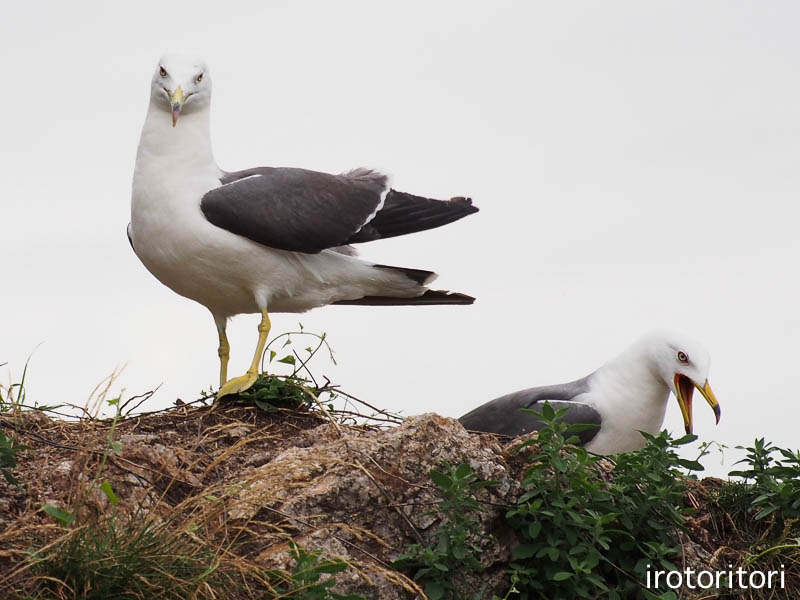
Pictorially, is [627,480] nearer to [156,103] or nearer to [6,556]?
[6,556]

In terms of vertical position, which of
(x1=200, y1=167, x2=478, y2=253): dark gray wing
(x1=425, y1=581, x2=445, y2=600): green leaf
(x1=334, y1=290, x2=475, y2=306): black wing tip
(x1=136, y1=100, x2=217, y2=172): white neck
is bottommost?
(x1=425, y1=581, x2=445, y2=600): green leaf

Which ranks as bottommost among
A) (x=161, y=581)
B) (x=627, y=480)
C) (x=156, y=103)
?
(x=161, y=581)

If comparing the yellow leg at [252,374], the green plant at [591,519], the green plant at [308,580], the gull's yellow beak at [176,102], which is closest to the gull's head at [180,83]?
the gull's yellow beak at [176,102]

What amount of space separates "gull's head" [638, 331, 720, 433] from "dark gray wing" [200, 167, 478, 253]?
155cm

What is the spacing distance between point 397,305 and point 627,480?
3140 millimetres

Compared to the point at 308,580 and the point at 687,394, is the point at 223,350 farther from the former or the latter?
the point at 308,580

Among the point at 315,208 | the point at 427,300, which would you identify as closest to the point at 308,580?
the point at 315,208

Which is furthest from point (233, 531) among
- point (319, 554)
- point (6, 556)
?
point (6, 556)

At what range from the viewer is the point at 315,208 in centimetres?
723

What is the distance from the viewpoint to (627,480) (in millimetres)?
5215

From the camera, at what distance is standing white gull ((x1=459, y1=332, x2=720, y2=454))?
7797mm

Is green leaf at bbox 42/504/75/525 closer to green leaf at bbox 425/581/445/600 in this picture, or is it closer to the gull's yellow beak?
green leaf at bbox 425/581/445/600

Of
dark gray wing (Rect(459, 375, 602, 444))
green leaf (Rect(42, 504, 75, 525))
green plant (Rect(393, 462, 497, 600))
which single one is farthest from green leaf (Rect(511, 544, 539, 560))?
dark gray wing (Rect(459, 375, 602, 444))

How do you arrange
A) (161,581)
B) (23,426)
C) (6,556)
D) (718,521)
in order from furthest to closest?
(718,521)
(23,426)
(6,556)
(161,581)
